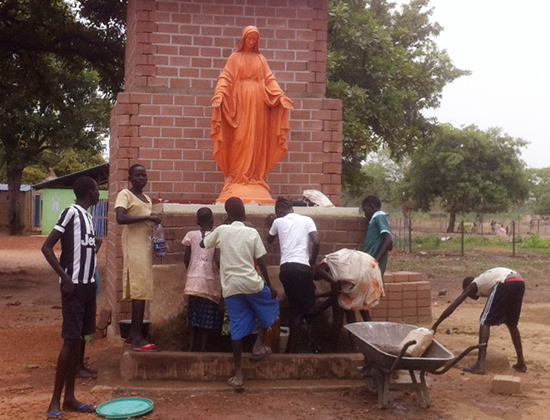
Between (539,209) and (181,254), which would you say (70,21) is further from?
(539,209)

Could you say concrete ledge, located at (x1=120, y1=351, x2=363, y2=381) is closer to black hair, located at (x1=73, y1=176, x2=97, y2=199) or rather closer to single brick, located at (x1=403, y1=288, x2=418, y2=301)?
black hair, located at (x1=73, y1=176, x2=97, y2=199)

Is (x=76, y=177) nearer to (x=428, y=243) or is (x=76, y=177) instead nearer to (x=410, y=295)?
(x=428, y=243)

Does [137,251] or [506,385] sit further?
[137,251]

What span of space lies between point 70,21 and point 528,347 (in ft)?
33.9

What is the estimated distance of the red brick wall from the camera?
26.2 ft

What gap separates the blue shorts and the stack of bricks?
396 cm

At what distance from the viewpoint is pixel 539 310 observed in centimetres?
1196

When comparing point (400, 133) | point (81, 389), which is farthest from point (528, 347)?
point (400, 133)

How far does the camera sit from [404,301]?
32.3 ft

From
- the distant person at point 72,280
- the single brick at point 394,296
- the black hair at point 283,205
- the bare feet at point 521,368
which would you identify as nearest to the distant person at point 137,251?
the distant person at point 72,280

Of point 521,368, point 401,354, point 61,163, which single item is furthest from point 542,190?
point 401,354

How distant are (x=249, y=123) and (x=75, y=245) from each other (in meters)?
2.57

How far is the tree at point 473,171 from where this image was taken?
37156mm

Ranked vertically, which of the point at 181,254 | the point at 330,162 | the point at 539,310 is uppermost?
the point at 330,162
